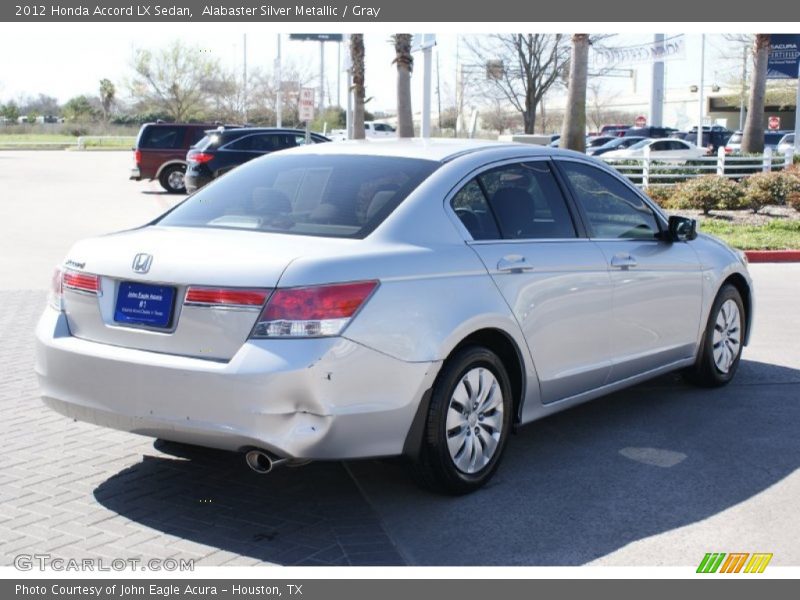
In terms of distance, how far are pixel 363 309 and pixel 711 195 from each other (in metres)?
17.2

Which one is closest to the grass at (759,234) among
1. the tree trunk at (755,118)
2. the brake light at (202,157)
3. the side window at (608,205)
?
the side window at (608,205)

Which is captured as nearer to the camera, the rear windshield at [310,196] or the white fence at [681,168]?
the rear windshield at [310,196]

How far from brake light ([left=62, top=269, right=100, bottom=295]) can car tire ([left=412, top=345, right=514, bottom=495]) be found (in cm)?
165

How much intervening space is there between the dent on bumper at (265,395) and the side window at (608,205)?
1.93m

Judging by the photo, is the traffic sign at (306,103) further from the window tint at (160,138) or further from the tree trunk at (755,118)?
the tree trunk at (755,118)

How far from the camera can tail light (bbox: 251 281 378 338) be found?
442cm

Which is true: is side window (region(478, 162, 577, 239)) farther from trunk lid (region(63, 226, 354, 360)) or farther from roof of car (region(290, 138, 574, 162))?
trunk lid (region(63, 226, 354, 360))

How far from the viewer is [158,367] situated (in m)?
4.56

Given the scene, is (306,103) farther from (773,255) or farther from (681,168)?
(773,255)

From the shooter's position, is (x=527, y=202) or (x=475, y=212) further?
(x=527, y=202)

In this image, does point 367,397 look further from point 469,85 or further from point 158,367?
point 469,85

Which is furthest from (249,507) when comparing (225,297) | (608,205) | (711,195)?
(711,195)

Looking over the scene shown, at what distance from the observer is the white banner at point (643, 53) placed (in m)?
37.7

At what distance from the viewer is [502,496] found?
5242 millimetres
